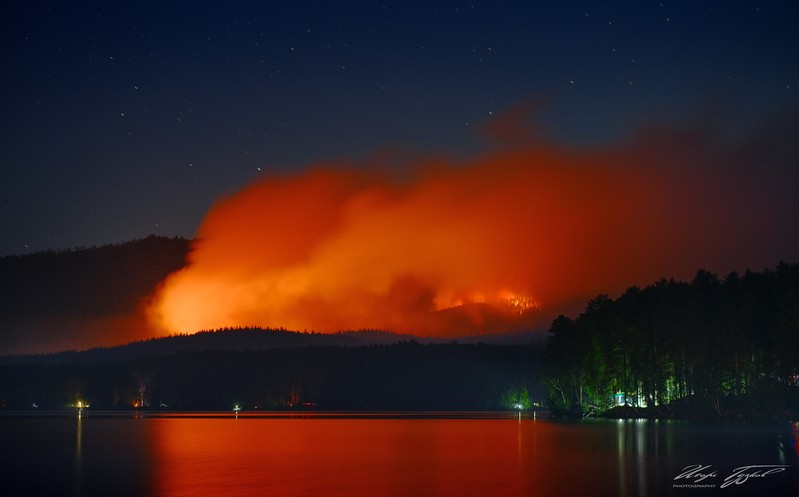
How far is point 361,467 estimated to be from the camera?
67.8m

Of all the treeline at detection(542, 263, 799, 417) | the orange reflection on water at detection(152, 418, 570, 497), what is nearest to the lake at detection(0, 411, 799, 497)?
the orange reflection on water at detection(152, 418, 570, 497)

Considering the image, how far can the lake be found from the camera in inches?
2073

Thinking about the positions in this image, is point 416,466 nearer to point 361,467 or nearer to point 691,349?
point 361,467

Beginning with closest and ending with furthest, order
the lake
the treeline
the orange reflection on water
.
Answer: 1. the lake
2. the orange reflection on water
3. the treeline

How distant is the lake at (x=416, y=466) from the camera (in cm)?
5266

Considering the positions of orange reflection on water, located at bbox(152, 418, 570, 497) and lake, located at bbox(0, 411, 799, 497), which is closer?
lake, located at bbox(0, 411, 799, 497)

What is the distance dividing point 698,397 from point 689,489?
103114mm

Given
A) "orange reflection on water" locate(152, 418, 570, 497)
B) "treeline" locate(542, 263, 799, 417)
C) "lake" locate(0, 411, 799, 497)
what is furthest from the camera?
"treeline" locate(542, 263, 799, 417)

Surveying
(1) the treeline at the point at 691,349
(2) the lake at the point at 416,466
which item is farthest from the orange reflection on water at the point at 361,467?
(1) the treeline at the point at 691,349

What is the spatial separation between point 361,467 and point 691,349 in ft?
296

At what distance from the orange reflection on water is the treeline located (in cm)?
4496

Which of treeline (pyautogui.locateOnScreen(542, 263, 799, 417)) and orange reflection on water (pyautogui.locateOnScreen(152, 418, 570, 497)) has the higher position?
treeline (pyautogui.locateOnScreen(542, 263, 799, 417))

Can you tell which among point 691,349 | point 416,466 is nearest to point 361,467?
point 416,466

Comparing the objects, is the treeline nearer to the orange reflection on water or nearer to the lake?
the lake
